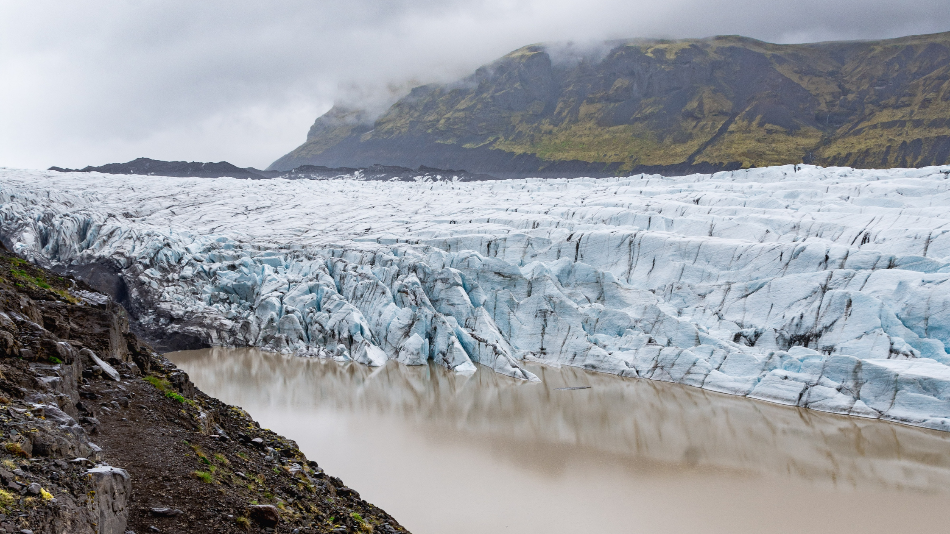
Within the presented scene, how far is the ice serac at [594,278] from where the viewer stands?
1405 cm

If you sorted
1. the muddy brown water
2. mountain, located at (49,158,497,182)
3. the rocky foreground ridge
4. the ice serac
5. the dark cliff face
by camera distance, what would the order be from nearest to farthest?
the rocky foreground ridge
the muddy brown water
the ice serac
mountain, located at (49,158,497,182)
the dark cliff face

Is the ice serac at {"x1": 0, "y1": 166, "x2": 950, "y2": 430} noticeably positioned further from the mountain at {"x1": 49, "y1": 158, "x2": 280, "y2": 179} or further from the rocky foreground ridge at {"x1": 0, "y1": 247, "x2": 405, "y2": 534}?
the mountain at {"x1": 49, "y1": 158, "x2": 280, "y2": 179}

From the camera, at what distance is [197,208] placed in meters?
24.1

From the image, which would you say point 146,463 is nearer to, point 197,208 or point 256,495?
point 256,495

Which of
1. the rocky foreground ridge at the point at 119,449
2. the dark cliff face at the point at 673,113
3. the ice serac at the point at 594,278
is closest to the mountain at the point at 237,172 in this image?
the dark cliff face at the point at 673,113

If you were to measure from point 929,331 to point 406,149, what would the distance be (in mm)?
42851

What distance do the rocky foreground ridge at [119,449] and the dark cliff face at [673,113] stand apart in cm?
3982

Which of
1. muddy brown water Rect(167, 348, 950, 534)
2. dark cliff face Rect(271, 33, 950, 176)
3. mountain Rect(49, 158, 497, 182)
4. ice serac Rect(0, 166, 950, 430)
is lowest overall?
muddy brown water Rect(167, 348, 950, 534)

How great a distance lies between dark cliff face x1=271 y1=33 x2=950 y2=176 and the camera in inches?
1617

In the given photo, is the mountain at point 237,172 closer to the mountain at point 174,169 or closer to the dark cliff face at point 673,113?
the mountain at point 174,169

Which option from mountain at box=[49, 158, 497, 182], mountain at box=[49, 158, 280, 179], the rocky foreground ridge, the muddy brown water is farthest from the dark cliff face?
the rocky foreground ridge

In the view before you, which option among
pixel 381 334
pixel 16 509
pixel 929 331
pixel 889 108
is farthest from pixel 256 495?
pixel 889 108

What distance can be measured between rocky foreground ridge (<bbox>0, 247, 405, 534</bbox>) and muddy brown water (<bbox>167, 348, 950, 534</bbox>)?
8.20 ft

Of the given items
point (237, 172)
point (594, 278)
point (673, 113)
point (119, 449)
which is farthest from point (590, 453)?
point (673, 113)
